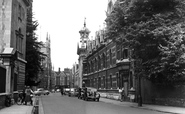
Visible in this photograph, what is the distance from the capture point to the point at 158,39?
66.3ft

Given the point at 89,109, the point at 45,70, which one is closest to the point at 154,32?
the point at 89,109

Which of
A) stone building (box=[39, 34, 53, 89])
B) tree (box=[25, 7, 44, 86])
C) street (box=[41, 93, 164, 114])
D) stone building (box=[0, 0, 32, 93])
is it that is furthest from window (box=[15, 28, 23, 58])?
stone building (box=[39, 34, 53, 89])

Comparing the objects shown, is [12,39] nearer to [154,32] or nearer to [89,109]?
[89,109]

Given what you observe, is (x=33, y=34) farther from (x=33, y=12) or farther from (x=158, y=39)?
(x=158, y=39)

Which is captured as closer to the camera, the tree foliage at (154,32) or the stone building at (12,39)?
the tree foliage at (154,32)

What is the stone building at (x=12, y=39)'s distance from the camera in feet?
69.5

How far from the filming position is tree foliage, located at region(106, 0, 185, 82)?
1953 centimetres

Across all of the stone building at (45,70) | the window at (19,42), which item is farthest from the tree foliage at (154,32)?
the stone building at (45,70)

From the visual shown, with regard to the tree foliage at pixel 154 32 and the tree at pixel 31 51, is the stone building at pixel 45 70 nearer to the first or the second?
the tree at pixel 31 51

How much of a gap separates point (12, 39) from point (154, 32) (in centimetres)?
1317

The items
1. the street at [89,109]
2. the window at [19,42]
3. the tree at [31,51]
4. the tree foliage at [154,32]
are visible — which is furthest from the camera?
the tree at [31,51]

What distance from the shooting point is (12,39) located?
79.1 feet

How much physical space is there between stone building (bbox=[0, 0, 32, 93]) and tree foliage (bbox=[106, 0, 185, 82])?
29.5ft

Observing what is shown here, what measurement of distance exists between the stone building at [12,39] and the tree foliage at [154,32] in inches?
354
